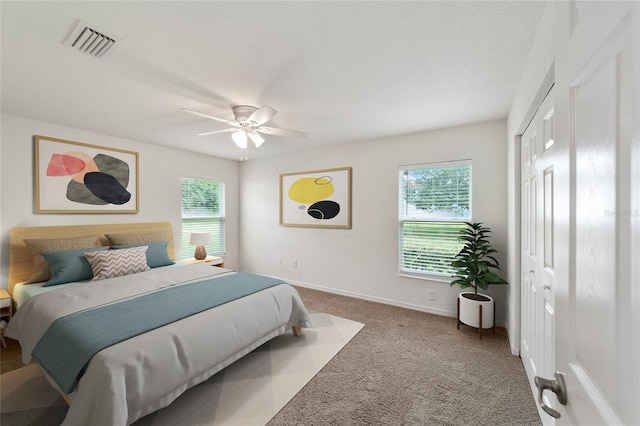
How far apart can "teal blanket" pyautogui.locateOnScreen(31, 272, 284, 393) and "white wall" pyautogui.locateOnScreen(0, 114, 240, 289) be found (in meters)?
2.05

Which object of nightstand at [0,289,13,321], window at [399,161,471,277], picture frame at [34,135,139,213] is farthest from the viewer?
window at [399,161,471,277]

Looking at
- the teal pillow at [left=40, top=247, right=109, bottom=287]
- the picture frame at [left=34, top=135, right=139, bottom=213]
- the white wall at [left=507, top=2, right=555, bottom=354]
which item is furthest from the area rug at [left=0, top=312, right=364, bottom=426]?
the picture frame at [left=34, top=135, right=139, bottom=213]

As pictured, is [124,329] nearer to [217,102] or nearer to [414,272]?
[217,102]

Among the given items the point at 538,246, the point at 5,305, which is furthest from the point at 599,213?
the point at 5,305

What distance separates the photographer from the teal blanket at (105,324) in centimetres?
154

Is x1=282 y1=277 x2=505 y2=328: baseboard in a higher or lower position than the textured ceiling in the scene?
lower

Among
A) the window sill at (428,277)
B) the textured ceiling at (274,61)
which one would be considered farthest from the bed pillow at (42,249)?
the window sill at (428,277)

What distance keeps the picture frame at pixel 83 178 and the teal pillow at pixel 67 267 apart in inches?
28.6

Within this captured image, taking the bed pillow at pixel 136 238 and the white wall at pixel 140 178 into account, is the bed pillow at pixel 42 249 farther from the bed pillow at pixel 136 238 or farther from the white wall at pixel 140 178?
the bed pillow at pixel 136 238

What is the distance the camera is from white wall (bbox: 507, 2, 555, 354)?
4.58 feet

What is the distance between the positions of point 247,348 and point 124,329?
0.93m

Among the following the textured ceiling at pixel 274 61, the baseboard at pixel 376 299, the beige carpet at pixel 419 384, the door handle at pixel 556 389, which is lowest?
the beige carpet at pixel 419 384

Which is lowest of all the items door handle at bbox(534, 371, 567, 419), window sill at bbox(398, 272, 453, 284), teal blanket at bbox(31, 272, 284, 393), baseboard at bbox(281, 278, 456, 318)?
baseboard at bbox(281, 278, 456, 318)

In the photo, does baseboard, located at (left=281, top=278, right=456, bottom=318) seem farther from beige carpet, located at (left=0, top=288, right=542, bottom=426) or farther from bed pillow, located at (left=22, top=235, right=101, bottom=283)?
bed pillow, located at (left=22, top=235, right=101, bottom=283)
